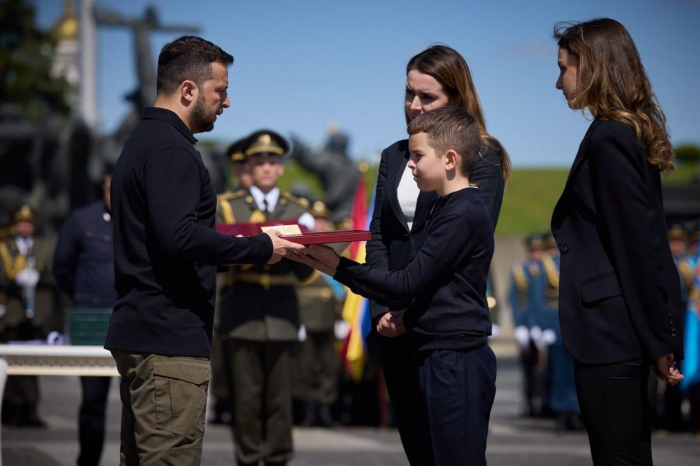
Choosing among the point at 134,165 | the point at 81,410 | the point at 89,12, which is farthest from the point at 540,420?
the point at 89,12

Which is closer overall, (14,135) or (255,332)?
(255,332)

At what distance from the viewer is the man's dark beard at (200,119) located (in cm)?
399

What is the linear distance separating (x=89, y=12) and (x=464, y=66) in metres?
30.8

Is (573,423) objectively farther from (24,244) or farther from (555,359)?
(24,244)

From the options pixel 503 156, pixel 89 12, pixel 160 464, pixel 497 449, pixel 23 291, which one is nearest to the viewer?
pixel 160 464

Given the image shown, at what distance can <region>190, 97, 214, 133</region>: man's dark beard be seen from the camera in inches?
157

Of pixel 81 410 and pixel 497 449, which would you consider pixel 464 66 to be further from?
pixel 497 449

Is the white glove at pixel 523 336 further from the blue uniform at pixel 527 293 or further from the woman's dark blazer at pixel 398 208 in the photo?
the woman's dark blazer at pixel 398 208

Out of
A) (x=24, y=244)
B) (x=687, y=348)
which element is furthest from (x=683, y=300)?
(x=24, y=244)

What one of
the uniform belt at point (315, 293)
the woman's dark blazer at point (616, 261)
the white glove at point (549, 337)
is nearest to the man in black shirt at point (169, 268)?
the woman's dark blazer at point (616, 261)

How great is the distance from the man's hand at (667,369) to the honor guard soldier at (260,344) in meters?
3.24

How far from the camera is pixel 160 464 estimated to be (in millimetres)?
3762

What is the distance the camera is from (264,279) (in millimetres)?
6934

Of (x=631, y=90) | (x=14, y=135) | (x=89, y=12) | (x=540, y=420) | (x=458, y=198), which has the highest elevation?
(x=89, y=12)
